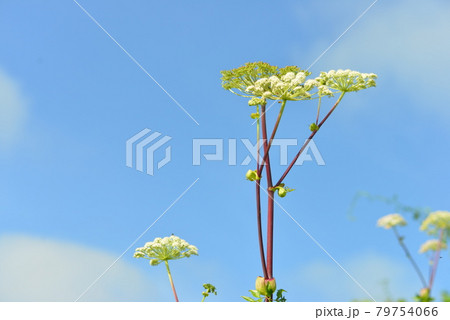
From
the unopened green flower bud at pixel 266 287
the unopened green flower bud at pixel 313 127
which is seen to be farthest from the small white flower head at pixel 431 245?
the unopened green flower bud at pixel 313 127

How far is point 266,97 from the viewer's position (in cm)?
449

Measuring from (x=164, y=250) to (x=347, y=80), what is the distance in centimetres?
240

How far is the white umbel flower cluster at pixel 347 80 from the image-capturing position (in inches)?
179

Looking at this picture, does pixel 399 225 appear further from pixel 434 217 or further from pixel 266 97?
pixel 266 97

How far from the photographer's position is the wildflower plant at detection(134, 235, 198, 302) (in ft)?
15.4

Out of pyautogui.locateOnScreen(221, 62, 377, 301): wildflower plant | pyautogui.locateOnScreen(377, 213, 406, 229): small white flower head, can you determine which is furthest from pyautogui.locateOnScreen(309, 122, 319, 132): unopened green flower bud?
pyautogui.locateOnScreen(377, 213, 406, 229): small white flower head

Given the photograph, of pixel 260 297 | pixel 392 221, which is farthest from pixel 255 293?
pixel 392 221

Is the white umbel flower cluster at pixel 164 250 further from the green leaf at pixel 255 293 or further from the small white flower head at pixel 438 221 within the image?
the small white flower head at pixel 438 221

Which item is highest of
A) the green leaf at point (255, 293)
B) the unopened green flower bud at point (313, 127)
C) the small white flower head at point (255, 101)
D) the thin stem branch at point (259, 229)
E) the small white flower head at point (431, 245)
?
the small white flower head at point (255, 101)

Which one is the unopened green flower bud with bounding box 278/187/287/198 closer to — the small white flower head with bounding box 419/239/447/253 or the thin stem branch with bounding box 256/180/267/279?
the thin stem branch with bounding box 256/180/267/279

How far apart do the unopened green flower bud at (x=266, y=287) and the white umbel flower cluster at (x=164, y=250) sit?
97cm
